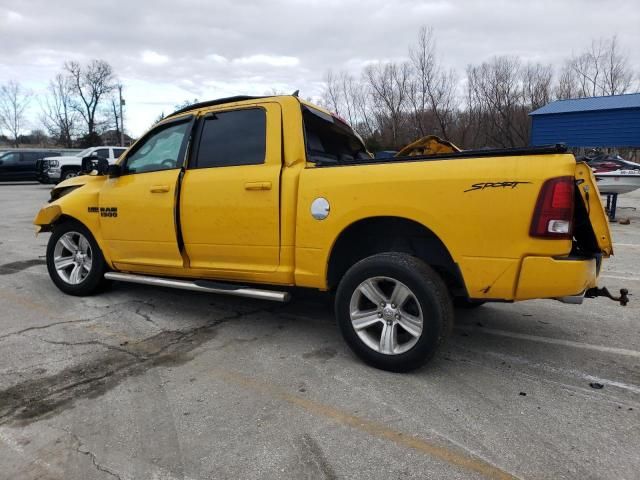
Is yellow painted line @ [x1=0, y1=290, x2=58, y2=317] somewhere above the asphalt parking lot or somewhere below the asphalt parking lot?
above

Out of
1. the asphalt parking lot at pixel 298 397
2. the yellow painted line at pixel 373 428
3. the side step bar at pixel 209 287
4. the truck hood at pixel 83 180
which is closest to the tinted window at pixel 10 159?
the truck hood at pixel 83 180

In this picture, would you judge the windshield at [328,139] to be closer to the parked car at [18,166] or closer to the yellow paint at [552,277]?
the yellow paint at [552,277]

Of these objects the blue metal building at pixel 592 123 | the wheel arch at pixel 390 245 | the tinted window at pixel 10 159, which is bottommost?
the wheel arch at pixel 390 245

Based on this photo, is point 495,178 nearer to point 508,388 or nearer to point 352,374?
point 508,388

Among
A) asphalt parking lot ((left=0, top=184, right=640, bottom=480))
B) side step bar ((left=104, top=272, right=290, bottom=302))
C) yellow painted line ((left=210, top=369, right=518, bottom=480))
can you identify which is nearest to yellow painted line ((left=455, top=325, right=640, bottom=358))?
asphalt parking lot ((left=0, top=184, right=640, bottom=480))

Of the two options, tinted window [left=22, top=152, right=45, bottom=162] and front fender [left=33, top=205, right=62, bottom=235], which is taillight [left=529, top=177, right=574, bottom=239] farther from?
tinted window [left=22, top=152, right=45, bottom=162]

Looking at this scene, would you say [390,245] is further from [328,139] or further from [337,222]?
[328,139]

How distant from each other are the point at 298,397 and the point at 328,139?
2.42 metres

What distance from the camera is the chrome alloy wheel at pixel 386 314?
3348 millimetres

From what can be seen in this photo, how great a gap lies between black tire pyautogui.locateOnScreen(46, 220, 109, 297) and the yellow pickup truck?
0.02 meters

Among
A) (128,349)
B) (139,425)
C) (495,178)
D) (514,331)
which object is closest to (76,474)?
(139,425)

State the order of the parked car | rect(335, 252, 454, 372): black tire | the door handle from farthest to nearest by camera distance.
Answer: the parked car < the door handle < rect(335, 252, 454, 372): black tire

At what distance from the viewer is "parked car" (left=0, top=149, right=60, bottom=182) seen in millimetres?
24297

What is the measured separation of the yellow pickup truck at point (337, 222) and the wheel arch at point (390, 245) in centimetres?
1
